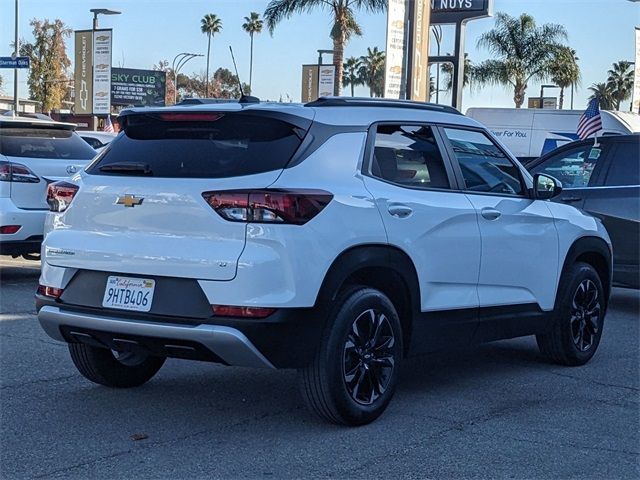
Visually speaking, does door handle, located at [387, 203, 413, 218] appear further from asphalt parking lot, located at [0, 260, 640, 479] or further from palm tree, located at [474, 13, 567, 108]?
palm tree, located at [474, 13, 567, 108]

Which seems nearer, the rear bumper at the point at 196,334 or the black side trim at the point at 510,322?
the rear bumper at the point at 196,334

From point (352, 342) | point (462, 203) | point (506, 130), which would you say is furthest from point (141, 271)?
point (506, 130)

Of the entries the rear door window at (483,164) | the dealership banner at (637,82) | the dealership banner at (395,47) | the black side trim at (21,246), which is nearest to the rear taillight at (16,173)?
the black side trim at (21,246)

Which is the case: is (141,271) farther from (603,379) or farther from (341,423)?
(603,379)

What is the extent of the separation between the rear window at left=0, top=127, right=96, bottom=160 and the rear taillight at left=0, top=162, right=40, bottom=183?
20cm

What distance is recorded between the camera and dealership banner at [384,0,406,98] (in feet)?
73.2

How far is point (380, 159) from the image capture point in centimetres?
560

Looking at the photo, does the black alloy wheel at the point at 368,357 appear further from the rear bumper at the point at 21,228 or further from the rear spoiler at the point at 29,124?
the rear spoiler at the point at 29,124

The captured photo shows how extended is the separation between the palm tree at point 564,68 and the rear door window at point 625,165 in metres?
35.4

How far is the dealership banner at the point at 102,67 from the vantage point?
41.3 m

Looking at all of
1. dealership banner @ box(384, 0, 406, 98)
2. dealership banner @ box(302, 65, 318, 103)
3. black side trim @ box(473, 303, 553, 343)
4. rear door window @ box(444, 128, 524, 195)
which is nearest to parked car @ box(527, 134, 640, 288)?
black side trim @ box(473, 303, 553, 343)

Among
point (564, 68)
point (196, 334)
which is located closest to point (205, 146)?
point (196, 334)

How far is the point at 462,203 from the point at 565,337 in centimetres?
176

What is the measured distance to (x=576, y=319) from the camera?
7.32 meters
